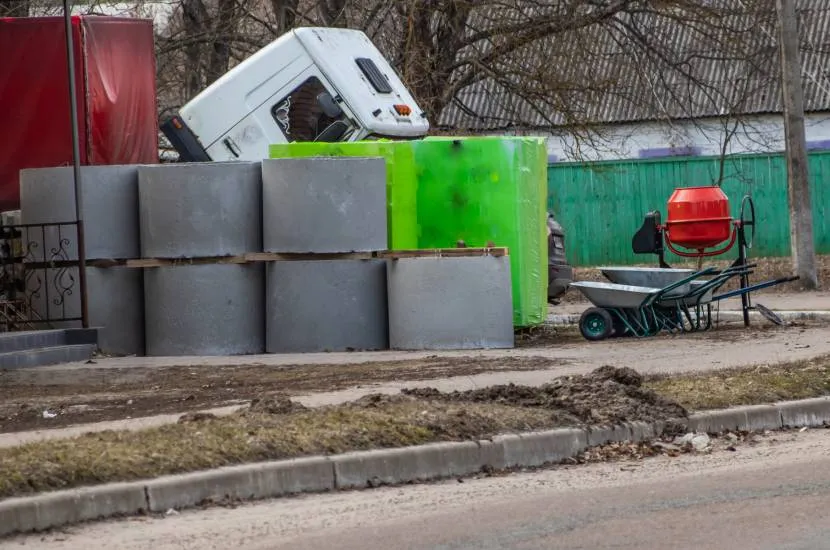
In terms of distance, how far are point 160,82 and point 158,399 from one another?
610 inches

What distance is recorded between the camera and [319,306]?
14688 millimetres

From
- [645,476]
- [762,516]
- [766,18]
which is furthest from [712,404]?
[766,18]

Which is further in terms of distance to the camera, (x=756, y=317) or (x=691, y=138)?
(x=691, y=138)

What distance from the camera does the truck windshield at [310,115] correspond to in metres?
16.2

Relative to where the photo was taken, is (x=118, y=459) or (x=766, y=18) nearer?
(x=118, y=459)

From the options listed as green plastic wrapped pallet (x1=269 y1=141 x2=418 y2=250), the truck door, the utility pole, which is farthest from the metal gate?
the utility pole

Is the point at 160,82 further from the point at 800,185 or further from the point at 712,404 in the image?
the point at 712,404

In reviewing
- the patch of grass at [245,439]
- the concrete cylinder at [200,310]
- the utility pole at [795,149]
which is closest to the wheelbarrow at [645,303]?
the concrete cylinder at [200,310]

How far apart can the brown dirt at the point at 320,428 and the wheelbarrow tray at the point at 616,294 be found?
17.0 feet

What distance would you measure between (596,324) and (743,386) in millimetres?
5327

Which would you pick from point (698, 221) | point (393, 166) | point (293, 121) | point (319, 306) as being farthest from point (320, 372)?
point (698, 221)

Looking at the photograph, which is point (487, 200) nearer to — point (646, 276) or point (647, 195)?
point (646, 276)

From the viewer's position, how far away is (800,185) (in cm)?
2234

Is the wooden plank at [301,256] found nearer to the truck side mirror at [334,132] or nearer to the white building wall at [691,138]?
the truck side mirror at [334,132]
